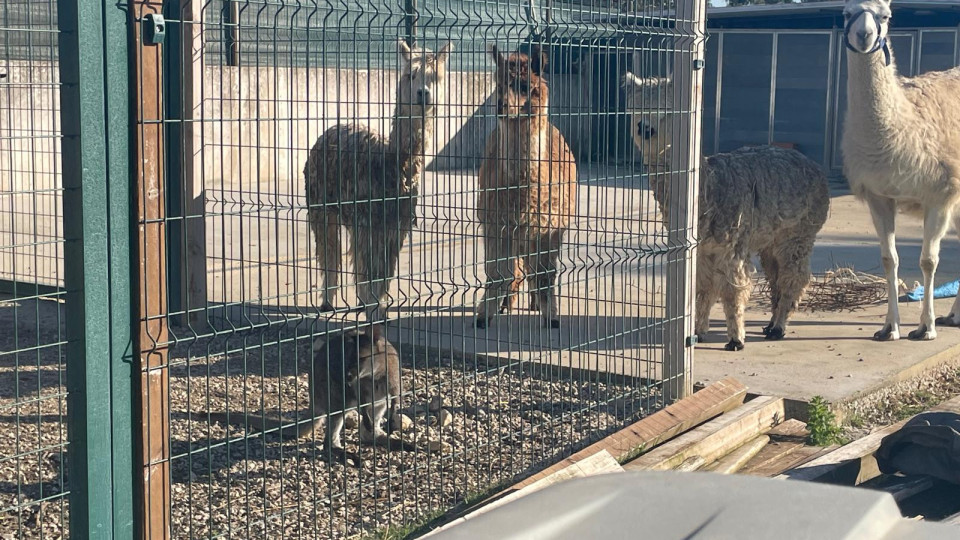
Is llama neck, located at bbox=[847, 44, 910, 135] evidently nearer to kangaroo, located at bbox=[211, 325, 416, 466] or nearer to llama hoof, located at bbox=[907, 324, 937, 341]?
llama hoof, located at bbox=[907, 324, 937, 341]

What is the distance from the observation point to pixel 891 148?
25.0 ft

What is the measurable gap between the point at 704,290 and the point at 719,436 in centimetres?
214

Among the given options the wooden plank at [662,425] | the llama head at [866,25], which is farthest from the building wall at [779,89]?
the wooden plank at [662,425]

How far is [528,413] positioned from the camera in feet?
19.4

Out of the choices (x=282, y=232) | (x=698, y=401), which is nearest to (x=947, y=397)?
(x=698, y=401)

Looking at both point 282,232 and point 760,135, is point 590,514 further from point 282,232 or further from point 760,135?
point 760,135

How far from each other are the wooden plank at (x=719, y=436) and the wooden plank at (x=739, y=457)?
0.03 m

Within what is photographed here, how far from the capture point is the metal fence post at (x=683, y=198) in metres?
5.80

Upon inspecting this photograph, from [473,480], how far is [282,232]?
7339 millimetres

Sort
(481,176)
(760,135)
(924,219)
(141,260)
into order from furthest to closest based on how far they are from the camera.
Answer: (760,135), (924,219), (481,176), (141,260)

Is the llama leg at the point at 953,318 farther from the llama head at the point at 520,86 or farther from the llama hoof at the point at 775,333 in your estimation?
the llama head at the point at 520,86

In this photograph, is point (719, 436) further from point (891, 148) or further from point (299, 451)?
point (891, 148)

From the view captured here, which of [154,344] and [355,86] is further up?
[355,86]

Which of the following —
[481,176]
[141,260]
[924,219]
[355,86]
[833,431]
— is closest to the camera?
[141,260]
